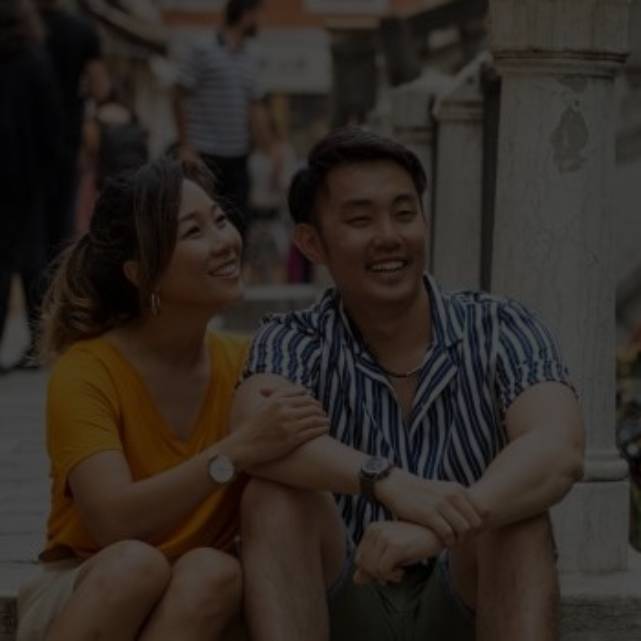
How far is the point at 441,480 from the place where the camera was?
5.73 meters

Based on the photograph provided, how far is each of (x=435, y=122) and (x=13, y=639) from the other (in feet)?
12.8

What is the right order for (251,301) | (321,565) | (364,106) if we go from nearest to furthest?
(321,565)
(251,301)
(364,106)

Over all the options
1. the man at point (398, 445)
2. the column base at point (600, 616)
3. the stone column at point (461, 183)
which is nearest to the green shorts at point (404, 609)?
the man at point (398, 445)

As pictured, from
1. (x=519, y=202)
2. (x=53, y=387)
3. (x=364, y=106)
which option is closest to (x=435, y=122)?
(x=519, y=202)

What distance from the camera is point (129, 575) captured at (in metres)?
5.40

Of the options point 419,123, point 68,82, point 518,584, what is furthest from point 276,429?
point 68,82

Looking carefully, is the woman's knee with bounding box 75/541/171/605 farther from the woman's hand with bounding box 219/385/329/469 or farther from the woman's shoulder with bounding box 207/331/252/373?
the woman's shoulder with bounding box 207/331/252/373

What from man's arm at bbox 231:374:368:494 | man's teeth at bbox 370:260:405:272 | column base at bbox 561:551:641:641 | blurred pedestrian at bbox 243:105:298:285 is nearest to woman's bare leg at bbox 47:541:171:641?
man's arm at bbox 231:374:368:494

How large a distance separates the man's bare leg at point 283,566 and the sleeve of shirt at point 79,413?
1.14 ft

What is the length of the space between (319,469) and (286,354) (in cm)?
34

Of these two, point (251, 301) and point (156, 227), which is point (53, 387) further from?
point (251, 301)

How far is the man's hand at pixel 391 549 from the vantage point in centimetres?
537

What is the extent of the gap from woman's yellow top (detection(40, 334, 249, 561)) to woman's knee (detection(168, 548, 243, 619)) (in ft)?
0.84

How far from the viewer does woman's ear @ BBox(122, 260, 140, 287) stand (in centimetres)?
592
